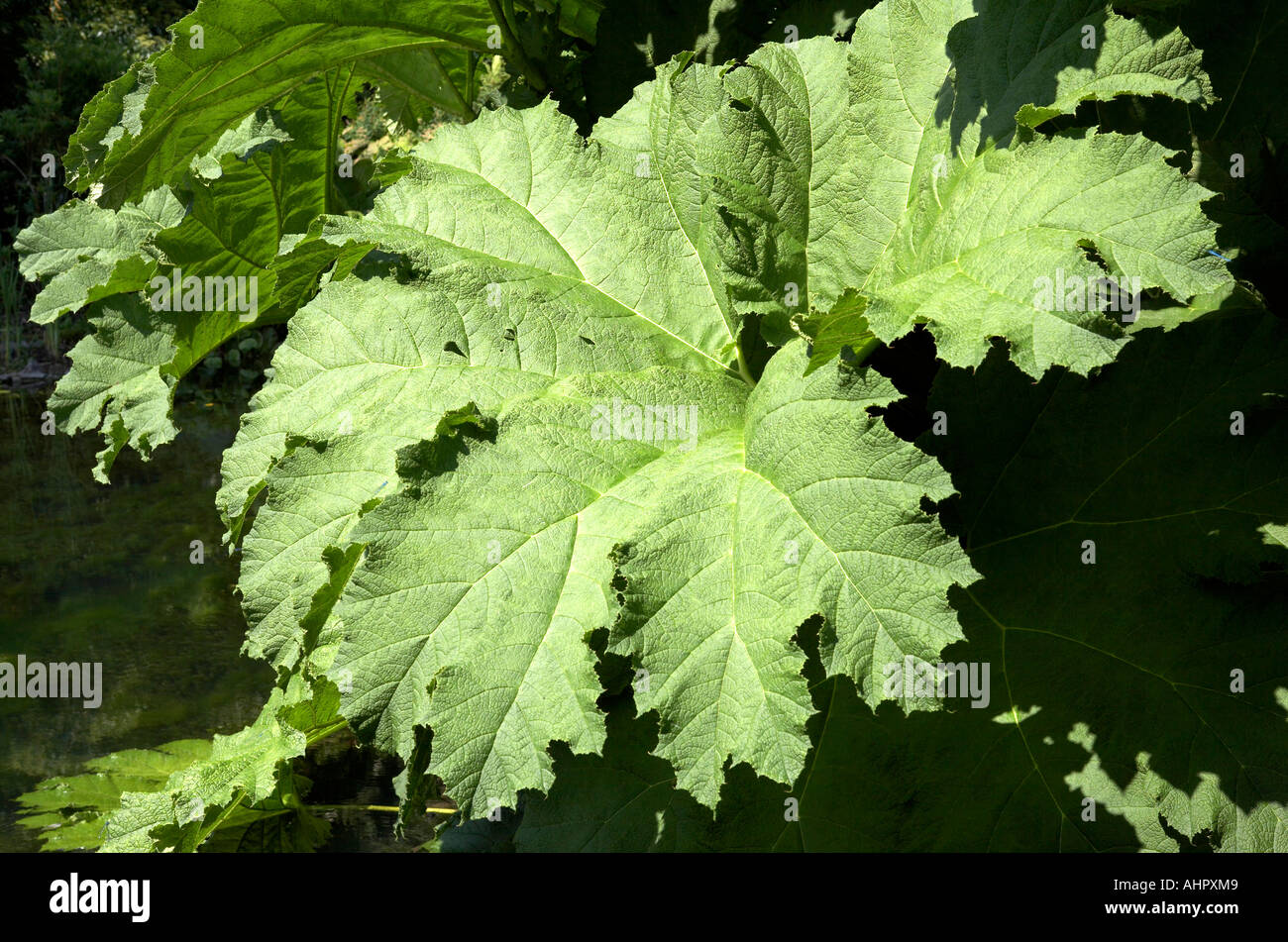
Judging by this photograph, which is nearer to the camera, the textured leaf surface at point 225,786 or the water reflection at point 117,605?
the textured leaf surface at point 225,786

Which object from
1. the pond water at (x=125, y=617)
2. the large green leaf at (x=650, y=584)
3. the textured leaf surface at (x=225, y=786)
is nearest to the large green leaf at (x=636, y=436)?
the large green leaf at (x=650, y=584)

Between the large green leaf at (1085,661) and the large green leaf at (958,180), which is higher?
the large green leaf at (958,180)

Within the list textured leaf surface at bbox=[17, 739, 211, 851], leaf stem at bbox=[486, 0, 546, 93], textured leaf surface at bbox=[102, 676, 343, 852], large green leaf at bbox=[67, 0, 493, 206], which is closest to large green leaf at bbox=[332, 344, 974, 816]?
textured leaf surface at bbox=[102, 676, 343, 852]

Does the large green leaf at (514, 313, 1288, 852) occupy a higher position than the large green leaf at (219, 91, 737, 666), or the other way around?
the large green leaf at (219, 91, 737, 666)

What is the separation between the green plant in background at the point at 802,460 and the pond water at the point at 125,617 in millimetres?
1280

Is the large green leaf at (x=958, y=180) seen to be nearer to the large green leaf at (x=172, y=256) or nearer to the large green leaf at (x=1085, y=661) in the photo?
the large green leaf at (x=1085, y=661)

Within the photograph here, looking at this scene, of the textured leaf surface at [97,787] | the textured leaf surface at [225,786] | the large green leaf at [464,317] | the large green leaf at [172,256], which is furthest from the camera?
the textured leaf surface at [97,787]

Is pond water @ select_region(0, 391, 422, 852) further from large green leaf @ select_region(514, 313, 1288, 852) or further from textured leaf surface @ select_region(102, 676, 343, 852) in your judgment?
large green leaf @ select_region(514, 313, 1288, 852)

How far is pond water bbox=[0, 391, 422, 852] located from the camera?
323 centimetres

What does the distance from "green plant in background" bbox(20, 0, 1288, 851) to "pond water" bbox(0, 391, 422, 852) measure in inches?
50.4

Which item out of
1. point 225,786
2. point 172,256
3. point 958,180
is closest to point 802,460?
point 958,180

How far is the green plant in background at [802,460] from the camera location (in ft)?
4.43

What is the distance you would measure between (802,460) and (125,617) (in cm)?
329

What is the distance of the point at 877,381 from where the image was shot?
1.41 m
